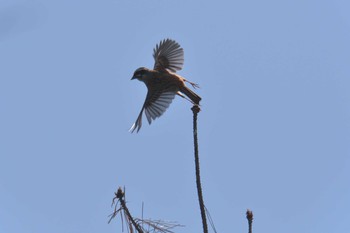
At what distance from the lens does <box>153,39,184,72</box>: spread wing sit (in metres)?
6.87

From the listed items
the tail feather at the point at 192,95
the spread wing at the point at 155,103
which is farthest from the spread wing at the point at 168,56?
the tail feather at the point at 192,95

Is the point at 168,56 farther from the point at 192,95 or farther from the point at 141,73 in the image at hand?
the point at 192,95

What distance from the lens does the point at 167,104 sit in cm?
614

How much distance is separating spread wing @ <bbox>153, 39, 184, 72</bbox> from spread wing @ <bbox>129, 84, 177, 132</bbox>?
546 mm

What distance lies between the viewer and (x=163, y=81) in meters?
6.60

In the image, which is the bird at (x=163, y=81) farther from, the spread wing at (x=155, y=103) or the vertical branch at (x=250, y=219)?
the vertical branch at (x=250, y=219)

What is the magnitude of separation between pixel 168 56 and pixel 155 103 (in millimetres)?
1049

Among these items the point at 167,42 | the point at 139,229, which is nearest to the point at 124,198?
the point at 139,229

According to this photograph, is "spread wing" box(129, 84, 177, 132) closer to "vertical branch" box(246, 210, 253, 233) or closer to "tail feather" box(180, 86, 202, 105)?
"tail feather" box(180, 86, 202, 105)

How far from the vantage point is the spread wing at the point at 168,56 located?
687cm

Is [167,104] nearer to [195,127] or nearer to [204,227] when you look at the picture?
[195,127]

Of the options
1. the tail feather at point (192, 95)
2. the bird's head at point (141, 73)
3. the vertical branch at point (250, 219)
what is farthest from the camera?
the bird's head at point (141, 73)

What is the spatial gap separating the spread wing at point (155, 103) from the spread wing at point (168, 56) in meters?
0.55

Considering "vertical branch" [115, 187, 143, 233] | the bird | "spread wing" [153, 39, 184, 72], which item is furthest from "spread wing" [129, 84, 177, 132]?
"vertical branch" [115, 187, 143, 233]
